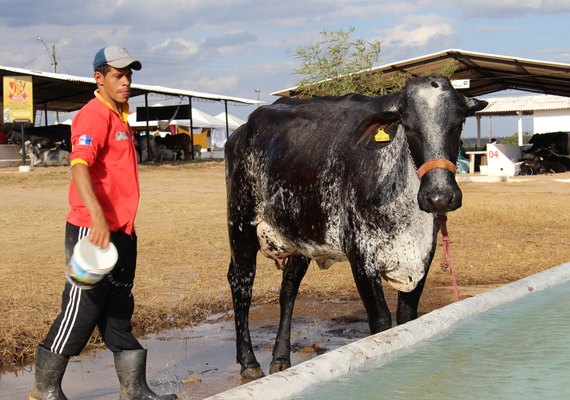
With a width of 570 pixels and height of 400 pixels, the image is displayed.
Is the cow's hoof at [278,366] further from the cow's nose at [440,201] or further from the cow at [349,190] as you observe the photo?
the cow's nose at [440,201]

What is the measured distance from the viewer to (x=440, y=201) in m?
4.87

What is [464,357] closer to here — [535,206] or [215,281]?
[215,281]

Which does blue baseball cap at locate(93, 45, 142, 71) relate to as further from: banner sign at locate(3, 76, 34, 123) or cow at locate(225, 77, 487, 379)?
banner sign at locate(3, 76, 34, 123)

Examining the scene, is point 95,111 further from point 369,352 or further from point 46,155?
point 46,155

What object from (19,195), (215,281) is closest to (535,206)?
(215,281)

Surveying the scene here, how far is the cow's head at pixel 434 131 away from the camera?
16.1 ft

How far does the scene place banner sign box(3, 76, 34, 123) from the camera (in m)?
25.8

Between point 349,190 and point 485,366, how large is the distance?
1.34 metres

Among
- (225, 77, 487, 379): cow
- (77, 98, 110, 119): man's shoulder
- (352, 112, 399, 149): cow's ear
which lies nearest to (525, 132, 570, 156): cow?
(225, 77, 487, 379): cow

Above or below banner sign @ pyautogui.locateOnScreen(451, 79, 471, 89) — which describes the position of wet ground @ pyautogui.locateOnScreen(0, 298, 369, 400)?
below

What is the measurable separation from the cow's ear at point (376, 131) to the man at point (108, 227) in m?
1.44

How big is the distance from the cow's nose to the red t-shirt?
1565mm

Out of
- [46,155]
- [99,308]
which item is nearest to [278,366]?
[99,308]

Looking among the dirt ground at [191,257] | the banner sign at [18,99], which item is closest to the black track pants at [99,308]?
the dirt ground at [191,257]
